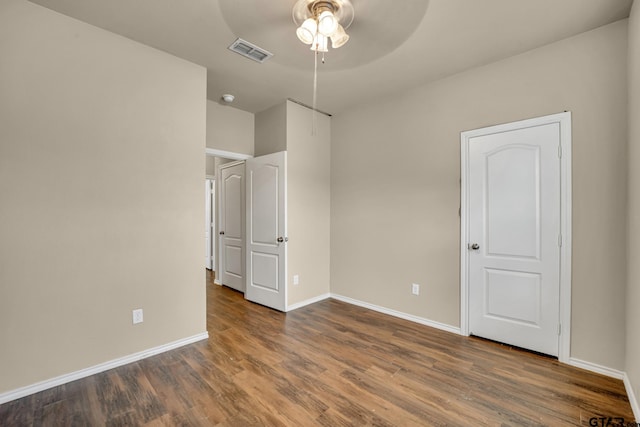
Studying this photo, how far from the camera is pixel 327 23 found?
1.72m

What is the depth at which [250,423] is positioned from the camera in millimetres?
1732

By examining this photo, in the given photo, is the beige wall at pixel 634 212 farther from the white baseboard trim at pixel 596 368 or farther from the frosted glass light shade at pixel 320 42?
the frosted glass light shade at pixel 320 42

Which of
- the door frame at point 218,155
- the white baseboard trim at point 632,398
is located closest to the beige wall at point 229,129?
the door frame at point 218,155

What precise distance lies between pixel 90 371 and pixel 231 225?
275 cm

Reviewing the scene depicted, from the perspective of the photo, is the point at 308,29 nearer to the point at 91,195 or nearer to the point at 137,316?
the point at 91,195

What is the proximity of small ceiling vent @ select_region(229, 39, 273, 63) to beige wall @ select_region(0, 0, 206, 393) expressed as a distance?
557 millimetres

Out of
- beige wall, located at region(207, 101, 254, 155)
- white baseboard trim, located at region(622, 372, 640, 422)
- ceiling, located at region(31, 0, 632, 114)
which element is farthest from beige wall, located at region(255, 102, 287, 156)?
white baseboard trim, located at region(622, 372, 640, 422)

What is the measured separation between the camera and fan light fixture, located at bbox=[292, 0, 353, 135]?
1736 mm

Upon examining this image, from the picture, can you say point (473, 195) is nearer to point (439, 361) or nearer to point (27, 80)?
point (439, 361)

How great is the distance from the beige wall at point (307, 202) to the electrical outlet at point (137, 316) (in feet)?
5.56

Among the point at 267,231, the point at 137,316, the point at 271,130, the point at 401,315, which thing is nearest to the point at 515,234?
the point at 401,315

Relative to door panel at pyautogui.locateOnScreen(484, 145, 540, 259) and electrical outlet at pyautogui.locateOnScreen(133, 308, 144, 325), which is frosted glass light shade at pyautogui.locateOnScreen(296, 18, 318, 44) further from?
electrical outlet at pyautogui.locateOnScreen(133, 308, 144, 325)

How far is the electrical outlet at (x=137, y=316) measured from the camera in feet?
8.05

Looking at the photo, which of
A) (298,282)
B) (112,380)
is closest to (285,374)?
(112,380)
